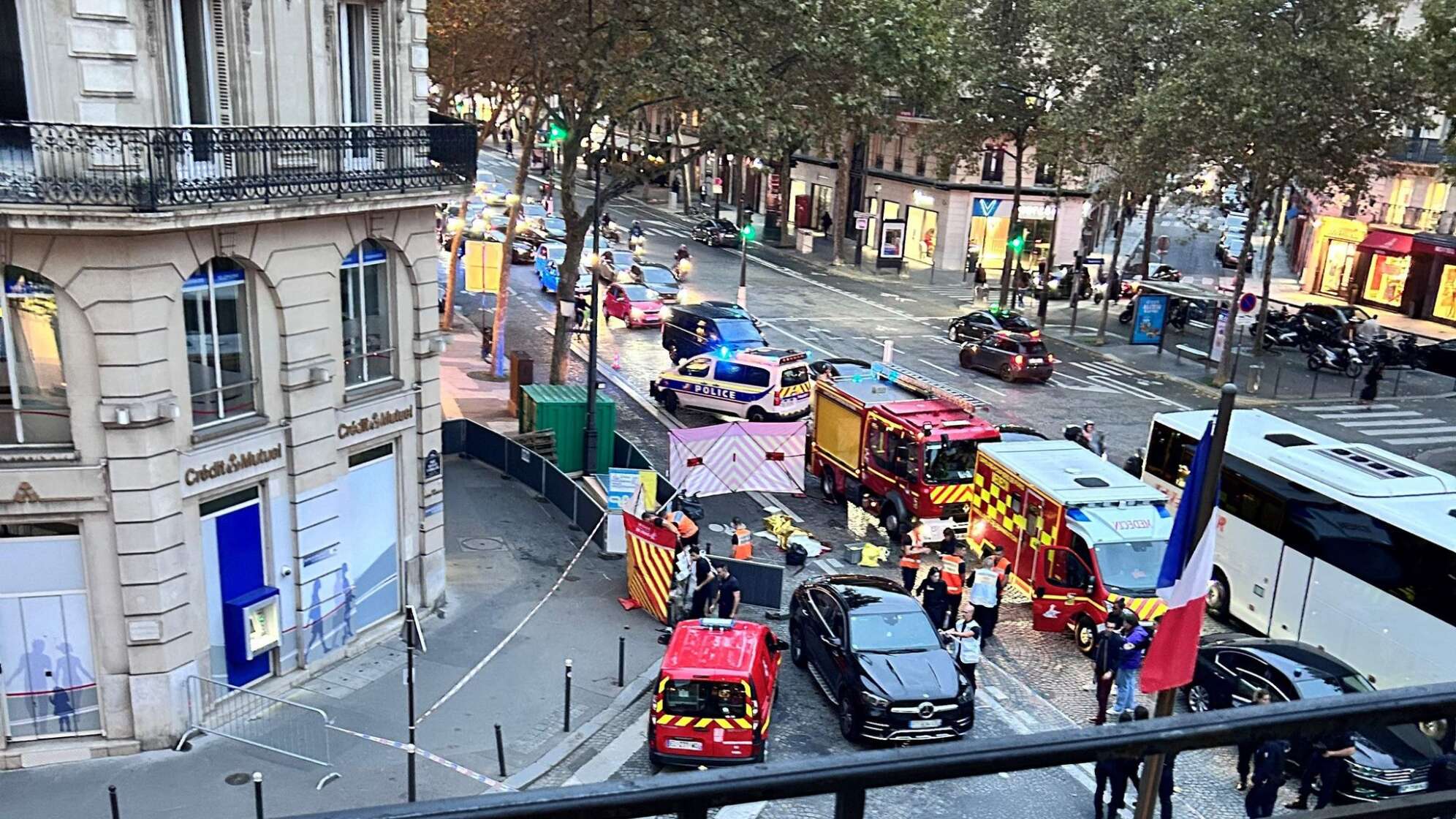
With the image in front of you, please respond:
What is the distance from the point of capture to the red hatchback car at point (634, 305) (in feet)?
145

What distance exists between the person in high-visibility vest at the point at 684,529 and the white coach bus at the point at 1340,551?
792 centimetres

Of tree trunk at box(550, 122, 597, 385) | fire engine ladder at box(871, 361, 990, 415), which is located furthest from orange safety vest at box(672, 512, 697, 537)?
tree trunk at box(550, 122, 597, 385)

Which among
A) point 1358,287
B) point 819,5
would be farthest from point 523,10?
point 1358,287

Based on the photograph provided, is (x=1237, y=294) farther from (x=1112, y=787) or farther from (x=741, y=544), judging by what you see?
(x=1112, y=787)

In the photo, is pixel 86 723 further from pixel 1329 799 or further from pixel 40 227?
pixel 1329 799

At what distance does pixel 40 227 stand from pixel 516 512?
1267cm

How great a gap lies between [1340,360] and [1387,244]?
46.3 ft

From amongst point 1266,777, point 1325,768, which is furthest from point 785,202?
point 1325,768

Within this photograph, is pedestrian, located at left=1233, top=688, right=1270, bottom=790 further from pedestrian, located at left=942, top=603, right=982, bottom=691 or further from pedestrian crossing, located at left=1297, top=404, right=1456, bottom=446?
pedestrian crossing, located at left=1297, top=404, right=1456, bottom=446

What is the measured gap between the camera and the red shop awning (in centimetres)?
5078

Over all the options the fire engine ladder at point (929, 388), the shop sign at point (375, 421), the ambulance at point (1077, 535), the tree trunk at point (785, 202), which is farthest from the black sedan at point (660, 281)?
the shop sign at point (375, 421)

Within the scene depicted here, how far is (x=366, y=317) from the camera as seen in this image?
60.1 ft

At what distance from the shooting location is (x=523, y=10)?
30.2m

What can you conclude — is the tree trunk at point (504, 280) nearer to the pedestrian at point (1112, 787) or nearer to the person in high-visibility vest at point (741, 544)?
the person in high-visibility vest at point (741, 544)
